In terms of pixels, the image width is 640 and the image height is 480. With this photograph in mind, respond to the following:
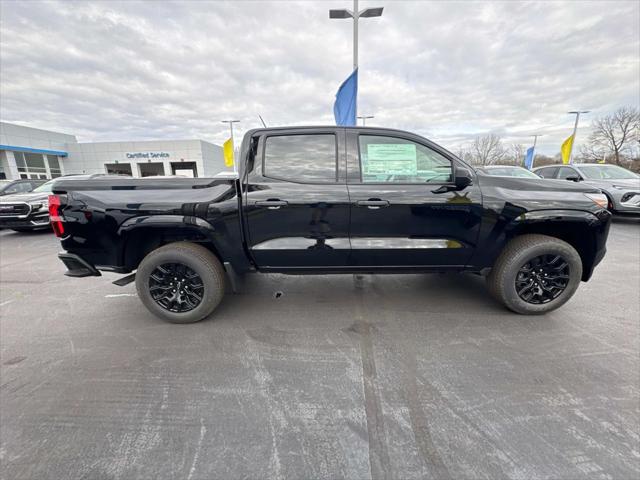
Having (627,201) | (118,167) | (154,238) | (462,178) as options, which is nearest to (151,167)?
(118,167)

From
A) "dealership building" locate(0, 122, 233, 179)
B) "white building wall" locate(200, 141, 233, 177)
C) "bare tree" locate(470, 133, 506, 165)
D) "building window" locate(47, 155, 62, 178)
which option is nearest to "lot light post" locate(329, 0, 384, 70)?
"dealership building" locate(0, 122, 233, 179)

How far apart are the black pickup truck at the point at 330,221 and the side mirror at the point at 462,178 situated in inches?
0.5

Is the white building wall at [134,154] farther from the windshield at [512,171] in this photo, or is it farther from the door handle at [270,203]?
the door handle at [270,203]

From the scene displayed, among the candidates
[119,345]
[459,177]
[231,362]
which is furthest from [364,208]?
[119,345]

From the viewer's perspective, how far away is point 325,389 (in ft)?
6.97

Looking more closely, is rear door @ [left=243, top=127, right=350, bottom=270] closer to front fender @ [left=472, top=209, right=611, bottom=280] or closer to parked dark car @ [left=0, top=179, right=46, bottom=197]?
front fender @ [left=472, top=209, right=611, bottom=280]

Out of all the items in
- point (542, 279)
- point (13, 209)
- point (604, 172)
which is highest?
point (604, 172)

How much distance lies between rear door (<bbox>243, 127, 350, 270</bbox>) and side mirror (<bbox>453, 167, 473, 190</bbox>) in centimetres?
109

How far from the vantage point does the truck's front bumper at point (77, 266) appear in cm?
298

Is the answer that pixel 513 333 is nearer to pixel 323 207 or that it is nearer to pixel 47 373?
pixel 323 207

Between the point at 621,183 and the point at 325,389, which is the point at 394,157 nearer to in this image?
the point at 325,389

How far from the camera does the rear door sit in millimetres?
2852

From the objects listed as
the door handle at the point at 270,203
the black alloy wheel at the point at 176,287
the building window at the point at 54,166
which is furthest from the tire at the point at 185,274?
the building window at the point at 54,166

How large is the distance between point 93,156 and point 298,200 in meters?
45.9
